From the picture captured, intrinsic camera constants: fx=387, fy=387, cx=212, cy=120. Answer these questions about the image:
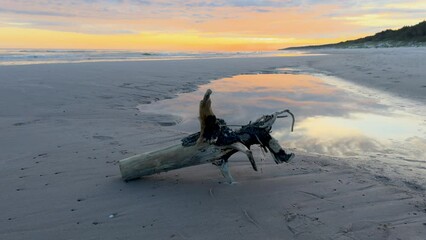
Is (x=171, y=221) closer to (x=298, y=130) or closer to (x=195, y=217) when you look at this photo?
(x=195, y=217)

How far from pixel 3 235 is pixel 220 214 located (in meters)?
1.88

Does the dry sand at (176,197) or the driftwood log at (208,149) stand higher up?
the driftwood log at (208,149)

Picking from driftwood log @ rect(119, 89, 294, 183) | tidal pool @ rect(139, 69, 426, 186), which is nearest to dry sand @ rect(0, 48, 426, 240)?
driftwood log @ rect(119, 89, 294, 183)

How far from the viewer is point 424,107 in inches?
352

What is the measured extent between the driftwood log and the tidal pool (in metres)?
1.61

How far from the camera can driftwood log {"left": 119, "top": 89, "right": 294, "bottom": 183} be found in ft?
14.0

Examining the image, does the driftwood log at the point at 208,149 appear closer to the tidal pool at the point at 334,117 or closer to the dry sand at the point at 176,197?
the dry sand at the point at 176,197

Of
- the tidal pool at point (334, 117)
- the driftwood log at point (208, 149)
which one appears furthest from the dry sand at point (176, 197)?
the tidal pool at point (334, 117)

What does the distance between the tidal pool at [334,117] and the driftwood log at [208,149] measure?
161cm

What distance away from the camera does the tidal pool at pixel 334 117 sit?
5.67 meters

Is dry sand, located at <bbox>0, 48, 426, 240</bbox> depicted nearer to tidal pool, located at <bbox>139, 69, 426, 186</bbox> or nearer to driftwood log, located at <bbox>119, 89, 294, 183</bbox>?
driftwood log, located at <bbox>119, 89, 294, 183</bbox>

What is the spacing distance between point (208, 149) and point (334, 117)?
4.67 metres

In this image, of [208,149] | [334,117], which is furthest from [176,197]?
[334,117]

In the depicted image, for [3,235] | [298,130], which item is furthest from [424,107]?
[3,235]
